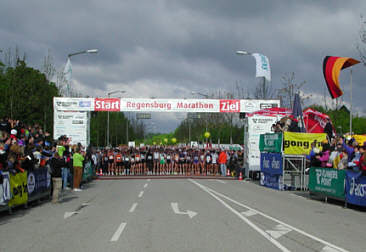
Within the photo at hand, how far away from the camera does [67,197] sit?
56.2 ft

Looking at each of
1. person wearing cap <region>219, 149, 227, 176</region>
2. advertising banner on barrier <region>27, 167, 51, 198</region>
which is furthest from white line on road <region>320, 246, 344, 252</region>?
person wearing cap <region>219, 149, 227, 176</region>

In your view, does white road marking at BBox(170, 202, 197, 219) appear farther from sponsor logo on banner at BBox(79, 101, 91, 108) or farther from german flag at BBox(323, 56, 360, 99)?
sponsor logo on banner at BBox(79, 101, 91, 108)

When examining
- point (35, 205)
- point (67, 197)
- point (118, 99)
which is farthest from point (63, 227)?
point (118, 99)

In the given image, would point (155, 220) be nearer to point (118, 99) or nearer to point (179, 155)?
point (118, 99)

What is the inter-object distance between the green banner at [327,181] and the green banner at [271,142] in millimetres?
4643

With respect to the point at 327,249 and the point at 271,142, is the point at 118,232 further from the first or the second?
the point at 271,142

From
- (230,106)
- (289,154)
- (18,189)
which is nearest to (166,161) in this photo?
(230,106)

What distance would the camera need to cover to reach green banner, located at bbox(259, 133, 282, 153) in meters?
22.0

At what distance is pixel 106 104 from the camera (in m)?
31.0

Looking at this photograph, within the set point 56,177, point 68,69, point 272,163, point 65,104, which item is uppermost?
point 68,69

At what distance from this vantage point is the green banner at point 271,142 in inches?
865

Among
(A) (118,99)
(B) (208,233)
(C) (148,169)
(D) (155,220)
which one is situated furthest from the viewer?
(C) (148,169)

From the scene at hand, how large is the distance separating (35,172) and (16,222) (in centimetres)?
417

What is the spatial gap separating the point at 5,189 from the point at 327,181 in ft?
37.2
